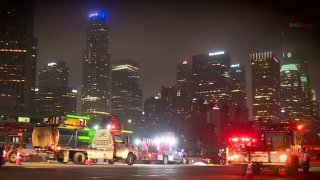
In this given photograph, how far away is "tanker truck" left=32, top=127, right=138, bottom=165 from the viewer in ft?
102

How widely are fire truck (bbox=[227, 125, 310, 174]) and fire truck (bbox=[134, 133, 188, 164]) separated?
1311cm

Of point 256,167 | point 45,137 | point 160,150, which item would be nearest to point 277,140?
point 256,167

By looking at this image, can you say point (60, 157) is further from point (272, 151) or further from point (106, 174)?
point (272, 151)

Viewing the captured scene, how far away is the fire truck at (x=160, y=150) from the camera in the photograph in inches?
1560

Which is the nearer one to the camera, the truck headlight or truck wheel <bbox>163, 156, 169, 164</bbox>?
the truck headlight

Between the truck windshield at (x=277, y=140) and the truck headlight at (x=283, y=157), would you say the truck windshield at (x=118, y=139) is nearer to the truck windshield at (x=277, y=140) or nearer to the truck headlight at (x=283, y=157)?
the truck windshield at (x=277, y=140)

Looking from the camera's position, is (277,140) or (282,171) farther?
(277,140)

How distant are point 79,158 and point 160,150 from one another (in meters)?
10.3

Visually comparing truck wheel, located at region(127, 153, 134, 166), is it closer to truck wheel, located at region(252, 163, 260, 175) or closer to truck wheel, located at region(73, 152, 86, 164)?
truck wheel, located at region(73, 152, 86, 164)

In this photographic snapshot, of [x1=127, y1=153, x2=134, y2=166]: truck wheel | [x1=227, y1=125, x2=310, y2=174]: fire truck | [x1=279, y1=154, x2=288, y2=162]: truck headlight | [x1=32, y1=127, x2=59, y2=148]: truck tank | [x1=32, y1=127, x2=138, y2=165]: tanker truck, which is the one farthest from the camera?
[x1=127, y1=153, x2=134, y2=166]: truck wheel

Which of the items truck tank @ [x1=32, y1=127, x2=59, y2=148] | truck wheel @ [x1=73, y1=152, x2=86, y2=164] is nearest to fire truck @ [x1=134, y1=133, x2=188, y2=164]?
truck wheel @ [x1=73, y1=152, x2=86, y2=164]

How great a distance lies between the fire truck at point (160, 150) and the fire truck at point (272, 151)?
1311cm

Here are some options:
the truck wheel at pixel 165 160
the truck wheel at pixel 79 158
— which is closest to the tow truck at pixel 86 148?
the truck wheel at pixel 79 158

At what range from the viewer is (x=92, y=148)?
105ft
